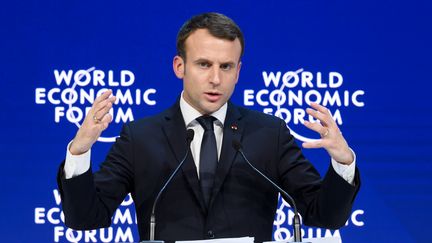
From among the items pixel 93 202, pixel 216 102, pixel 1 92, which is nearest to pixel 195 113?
pixel 216 102

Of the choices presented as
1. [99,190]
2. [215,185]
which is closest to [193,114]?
[215,185]

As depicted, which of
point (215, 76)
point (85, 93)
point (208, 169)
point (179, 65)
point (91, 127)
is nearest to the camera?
point (91, 127)

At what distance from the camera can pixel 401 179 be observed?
3721 millimetres

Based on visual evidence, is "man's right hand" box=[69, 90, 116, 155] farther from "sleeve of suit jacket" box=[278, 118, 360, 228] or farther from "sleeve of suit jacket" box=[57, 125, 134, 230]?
"sleeve of suit jacket" box=[278, 118, 360, 228]

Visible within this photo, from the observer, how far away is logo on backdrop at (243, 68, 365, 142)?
365cm

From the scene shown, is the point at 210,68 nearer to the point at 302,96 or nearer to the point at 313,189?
the point at 313,189

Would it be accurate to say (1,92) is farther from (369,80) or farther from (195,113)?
(369,80)

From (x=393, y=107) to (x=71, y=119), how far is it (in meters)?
1.66

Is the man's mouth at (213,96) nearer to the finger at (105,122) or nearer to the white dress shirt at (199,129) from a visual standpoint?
the white dress shirt at (199,129)

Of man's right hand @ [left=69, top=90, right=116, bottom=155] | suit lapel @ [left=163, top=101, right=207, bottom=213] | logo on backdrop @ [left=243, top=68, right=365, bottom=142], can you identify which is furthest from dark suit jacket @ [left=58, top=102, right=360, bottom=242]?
logo on backdrop @ [left=243, top=68, right=365, bottom=142]

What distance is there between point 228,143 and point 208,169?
12 centimetres

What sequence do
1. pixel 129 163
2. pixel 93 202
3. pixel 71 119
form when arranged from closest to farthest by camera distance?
pixel 93 202 → pixel 129 163 → pixel 71 119

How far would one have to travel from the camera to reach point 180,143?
2.46m

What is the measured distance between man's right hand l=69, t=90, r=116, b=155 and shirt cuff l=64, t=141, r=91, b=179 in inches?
0.6
